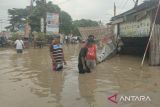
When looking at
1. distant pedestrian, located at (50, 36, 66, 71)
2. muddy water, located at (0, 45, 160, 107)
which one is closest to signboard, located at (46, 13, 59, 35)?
muddy water, located at (0, 45, 160, 107)

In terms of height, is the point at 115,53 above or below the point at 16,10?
below

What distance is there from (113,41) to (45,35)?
75.3ft

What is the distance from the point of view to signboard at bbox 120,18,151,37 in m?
17.7

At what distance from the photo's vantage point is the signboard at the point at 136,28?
17.7 metres

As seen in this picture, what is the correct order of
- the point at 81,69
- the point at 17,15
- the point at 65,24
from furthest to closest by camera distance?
the point at 65,24
the point at 17,15
the point at 81,69

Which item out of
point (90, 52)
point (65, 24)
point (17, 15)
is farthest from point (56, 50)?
point (65, 24)

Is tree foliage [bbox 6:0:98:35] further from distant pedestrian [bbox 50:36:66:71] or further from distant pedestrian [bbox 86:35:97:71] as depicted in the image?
distant pedestrian [bbox 86:35:97:71]

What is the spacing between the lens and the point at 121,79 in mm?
11773

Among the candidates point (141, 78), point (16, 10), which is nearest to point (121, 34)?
point (141, 78)

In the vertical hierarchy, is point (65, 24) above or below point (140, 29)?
above

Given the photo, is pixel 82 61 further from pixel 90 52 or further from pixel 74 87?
pixel 74 87

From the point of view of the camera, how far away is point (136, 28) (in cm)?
1992

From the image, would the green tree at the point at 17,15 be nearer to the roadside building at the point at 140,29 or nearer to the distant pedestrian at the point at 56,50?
the roadside building at the point at 140,29

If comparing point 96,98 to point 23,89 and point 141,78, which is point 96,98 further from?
point 141,78
